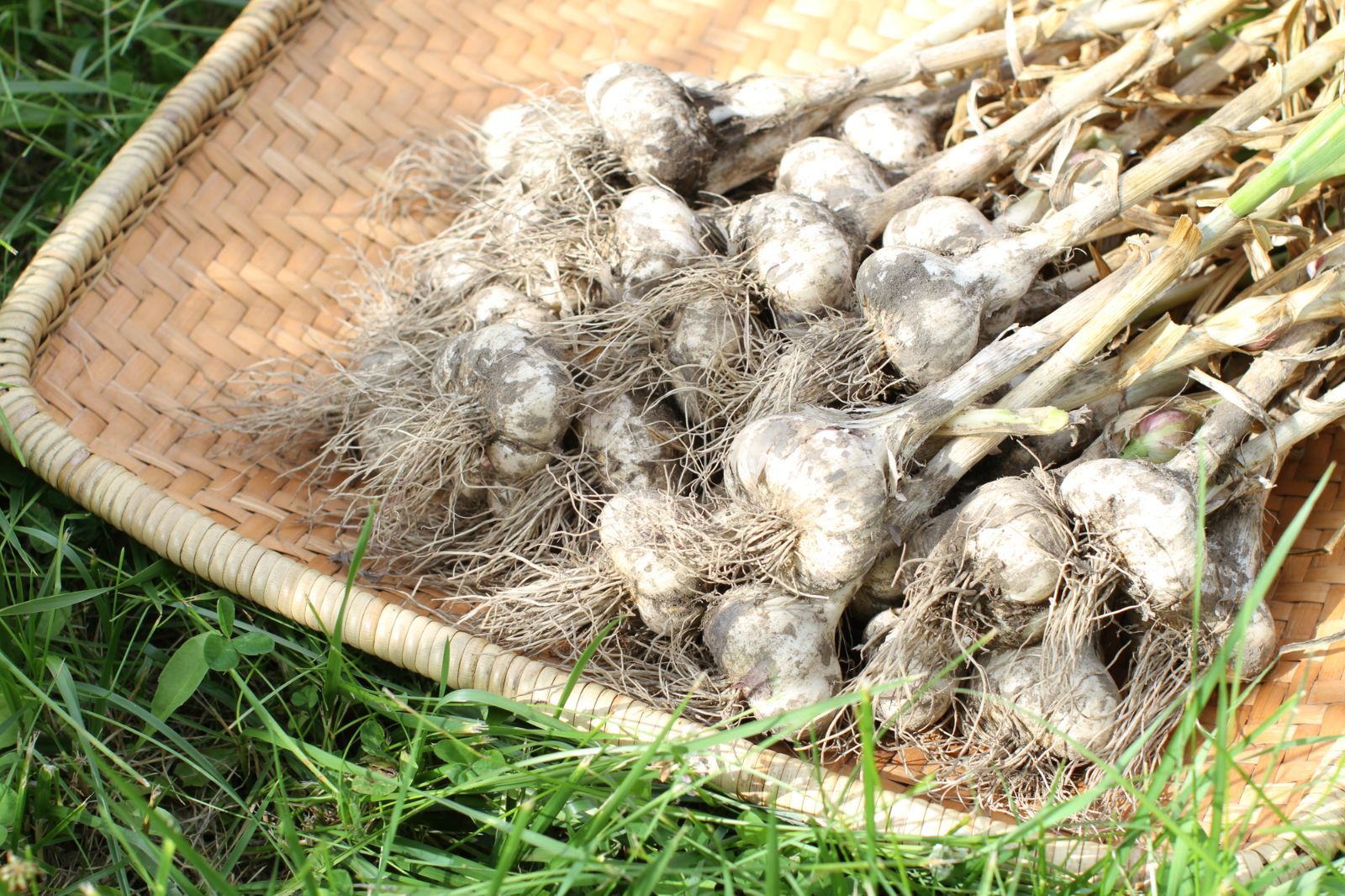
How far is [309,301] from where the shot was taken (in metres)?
2.00

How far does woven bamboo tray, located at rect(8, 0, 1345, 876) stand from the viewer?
129cm

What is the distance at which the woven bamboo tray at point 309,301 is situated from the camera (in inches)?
50.8

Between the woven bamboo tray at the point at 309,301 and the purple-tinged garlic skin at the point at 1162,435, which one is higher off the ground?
the purple-tinged garlic skin at the point at 1162,435

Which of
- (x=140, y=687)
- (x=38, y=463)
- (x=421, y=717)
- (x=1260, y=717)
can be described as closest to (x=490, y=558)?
(x=421, y=717)

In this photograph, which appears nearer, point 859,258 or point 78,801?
point 78,801

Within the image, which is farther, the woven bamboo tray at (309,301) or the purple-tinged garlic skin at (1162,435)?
the purple-tinged garlic skin at (1162,435)

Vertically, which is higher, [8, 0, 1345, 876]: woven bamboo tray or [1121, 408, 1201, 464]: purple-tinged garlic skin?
[1121, 408, 1201, 464]: purple-tinged garlic skin

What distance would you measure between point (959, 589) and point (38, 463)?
1.26 metres

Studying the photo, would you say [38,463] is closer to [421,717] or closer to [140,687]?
[140,687]

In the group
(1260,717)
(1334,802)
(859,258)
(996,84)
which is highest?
(996,84)

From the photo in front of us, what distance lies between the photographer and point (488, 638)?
143cm

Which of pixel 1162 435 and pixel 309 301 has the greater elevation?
pixel 1162 435

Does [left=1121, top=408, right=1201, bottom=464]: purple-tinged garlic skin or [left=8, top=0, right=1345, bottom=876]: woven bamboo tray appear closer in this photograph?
[left=8, top=0, right=1345, bottom=876]: woven bamboo tray

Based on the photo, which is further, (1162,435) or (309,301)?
(309,301)
